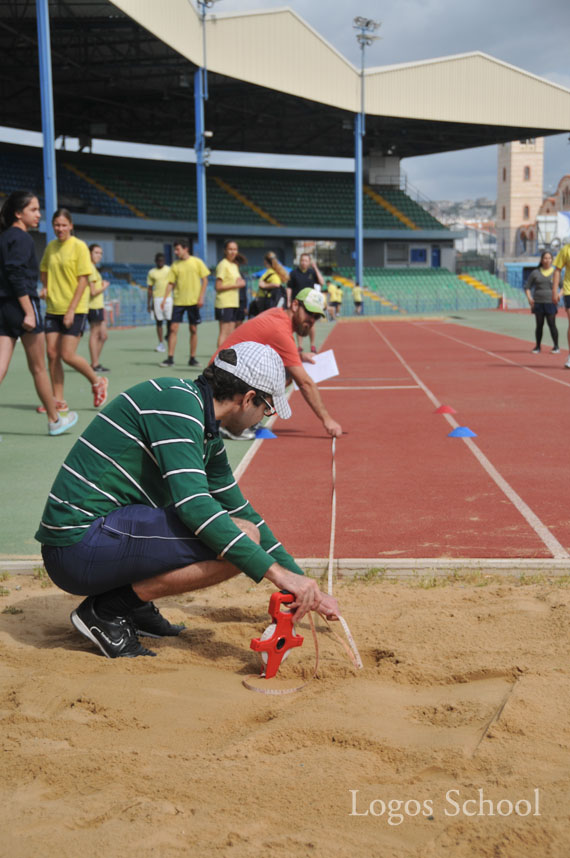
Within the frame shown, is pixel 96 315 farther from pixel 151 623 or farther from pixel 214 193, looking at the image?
pixel 214 193

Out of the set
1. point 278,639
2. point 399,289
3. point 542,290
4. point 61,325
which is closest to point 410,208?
point 399,289

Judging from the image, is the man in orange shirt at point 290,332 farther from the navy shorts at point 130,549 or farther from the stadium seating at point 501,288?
the stadium seating at point 501,288

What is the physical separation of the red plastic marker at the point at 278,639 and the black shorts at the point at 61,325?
20.7 feet

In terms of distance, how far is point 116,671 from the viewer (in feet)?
11.5

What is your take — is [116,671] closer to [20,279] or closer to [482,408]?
[20,279]

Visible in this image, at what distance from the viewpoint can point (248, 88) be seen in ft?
138

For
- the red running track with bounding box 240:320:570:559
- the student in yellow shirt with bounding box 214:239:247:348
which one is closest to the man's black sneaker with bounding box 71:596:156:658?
the red running track with bounding box 240:320:570:559

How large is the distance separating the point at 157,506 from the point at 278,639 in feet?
2.54

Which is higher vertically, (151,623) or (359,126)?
(359,126)

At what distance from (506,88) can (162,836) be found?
173ft

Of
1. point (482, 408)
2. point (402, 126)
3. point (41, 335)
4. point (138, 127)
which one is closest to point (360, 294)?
point (402, 126)

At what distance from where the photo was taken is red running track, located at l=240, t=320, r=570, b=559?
5203 mm

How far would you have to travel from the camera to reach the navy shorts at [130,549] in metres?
3.44

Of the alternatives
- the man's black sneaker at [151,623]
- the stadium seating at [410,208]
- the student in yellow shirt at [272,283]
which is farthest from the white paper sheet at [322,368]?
the stadium seating at [410,208]
